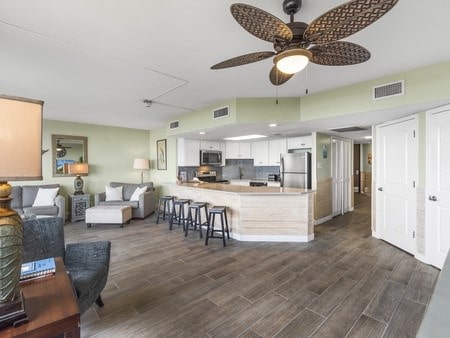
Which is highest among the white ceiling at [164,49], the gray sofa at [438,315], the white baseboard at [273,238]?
the white ceiling at [164,49]

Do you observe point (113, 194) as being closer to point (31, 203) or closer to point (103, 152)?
point (103, 152)

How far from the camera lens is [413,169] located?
3281 mm

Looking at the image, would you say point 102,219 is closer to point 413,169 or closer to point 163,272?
point 163,272

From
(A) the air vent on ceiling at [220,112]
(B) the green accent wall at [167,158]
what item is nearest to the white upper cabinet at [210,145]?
(B) the green accent wall at [167,158]

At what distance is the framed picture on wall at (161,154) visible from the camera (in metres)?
6.61

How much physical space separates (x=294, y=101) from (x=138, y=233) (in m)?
3.81

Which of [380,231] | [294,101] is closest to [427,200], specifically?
[380,231]

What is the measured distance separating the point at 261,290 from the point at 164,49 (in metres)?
2.69

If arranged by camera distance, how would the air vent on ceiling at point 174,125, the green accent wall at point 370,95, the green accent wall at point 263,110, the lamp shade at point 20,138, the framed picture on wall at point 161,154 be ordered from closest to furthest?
1. the lamp shade at point 20,138
2. the green accent wall at point 370,95
3. the green accent wall at point 263,110
4. the air vent on ceiling at point 174,125
5. the framed picture on wall at point 161,154

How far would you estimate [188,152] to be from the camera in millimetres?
6055

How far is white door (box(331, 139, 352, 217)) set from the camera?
18.2 ft

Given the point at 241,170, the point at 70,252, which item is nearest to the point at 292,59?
the point at 70,252

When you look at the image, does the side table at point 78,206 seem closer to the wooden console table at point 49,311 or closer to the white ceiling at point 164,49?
the white ceiling at point 164,49

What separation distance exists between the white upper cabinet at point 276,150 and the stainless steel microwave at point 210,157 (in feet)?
4.97
